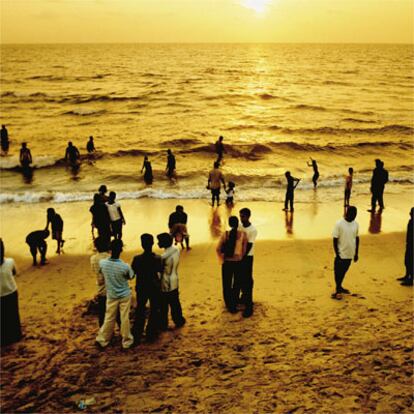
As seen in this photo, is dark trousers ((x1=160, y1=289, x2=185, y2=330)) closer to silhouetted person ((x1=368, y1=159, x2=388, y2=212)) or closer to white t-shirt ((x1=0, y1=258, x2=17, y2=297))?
white t-shirt ((x1=0, y1=258, x2=17, y2=297))

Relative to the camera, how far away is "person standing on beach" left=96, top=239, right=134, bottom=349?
5.64 m

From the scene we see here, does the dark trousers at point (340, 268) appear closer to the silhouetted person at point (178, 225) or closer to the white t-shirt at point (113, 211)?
the silhouetted person at point (178, 225)

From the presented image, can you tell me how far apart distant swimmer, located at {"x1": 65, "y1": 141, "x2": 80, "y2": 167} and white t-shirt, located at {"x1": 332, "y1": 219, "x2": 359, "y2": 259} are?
59.3 feet

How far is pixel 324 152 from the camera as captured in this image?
26.4m

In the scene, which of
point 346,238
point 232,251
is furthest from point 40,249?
point 346,238

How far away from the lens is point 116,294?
5.80 meters

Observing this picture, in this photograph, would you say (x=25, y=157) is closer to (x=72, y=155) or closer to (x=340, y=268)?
(x=72, y=155)

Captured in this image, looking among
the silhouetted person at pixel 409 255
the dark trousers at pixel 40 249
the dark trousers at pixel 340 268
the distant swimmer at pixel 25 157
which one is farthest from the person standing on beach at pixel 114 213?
the distant swimmer at pixel 25 157

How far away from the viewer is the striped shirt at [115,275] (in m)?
5.64

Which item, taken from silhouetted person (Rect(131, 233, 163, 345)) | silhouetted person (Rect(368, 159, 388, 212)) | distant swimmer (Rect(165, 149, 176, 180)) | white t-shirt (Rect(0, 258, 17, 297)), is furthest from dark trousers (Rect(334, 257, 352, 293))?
distant swimmer (Rect(165, 149, 176, 180))

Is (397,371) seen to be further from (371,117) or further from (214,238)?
(371,117)

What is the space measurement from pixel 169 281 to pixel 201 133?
25031mm

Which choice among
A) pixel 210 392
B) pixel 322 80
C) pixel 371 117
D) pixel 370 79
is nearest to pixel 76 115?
pixel 371 117

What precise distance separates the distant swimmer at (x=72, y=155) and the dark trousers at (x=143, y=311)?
693 inches
